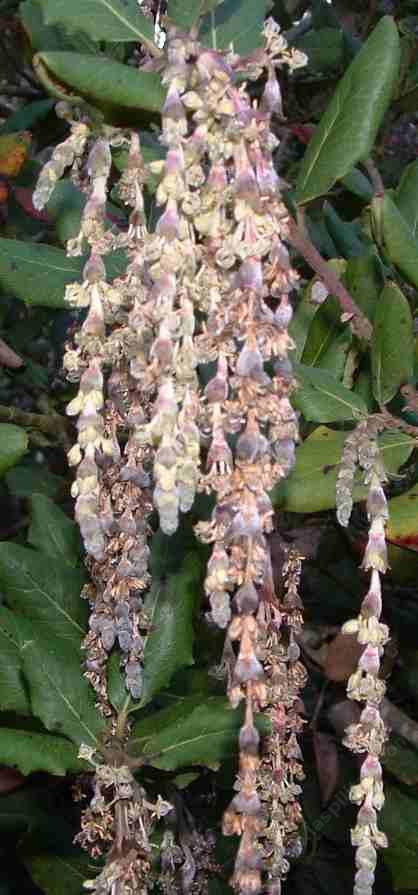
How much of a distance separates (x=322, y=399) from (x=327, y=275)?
0.55 feet

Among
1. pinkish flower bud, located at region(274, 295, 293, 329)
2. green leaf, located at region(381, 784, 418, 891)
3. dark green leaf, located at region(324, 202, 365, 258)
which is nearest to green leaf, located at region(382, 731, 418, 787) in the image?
green leaf, located at region(381, 784, 418, 891)

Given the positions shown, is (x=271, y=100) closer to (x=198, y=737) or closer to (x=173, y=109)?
(x=173, y=109)

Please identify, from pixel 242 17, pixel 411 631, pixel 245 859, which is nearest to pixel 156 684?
pixel 245 859

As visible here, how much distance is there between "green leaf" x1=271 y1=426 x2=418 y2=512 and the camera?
121cm

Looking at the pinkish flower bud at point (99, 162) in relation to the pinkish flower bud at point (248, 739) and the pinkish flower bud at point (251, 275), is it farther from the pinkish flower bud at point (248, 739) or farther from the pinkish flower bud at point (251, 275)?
the pinkish flower bud at point (248, 739)

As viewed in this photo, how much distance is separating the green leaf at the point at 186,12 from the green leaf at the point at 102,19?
0.10 feet

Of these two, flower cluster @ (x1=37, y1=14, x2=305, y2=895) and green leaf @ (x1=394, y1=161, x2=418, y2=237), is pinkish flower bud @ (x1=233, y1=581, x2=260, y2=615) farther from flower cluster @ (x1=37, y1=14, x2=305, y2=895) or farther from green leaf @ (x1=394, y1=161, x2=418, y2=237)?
green leaf @ (x1=394, y1=161, x2=418, y2=237)

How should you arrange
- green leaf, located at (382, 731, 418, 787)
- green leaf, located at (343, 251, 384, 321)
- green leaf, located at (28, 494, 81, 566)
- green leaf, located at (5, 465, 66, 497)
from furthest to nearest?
green leaf, located at (5, 465, 66, 497) → green leaf, located at (382, 731, 418, 787) → green leaf, located at (28, 494, 81, 566) → green leaf, located at (343, 251, 384, 321)

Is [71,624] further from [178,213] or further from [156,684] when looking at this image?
[178,213]

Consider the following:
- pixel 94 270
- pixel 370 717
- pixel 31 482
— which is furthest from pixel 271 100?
pixel 31 482

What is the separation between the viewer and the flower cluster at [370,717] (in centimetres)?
92

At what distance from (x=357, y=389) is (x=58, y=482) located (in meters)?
1.03

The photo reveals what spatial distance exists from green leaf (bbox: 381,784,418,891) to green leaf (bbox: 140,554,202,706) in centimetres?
59

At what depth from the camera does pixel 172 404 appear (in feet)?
2.48
